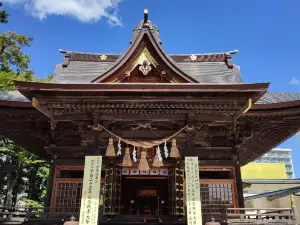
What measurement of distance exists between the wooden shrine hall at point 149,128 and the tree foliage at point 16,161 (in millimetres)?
13043

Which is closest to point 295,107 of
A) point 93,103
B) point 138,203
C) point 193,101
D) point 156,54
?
point 193,101

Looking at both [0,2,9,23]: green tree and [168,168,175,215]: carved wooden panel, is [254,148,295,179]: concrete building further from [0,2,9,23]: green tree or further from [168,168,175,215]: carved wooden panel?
[0,2,9,23]: green tree

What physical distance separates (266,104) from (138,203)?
36.8 ft

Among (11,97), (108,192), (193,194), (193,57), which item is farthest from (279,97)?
(11,97)

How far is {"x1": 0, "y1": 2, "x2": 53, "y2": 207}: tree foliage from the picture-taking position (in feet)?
80.4

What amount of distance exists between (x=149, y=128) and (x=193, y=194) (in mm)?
2948

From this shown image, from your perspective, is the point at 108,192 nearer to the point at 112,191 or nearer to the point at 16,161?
the point at 112,191

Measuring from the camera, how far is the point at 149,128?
1038 cm

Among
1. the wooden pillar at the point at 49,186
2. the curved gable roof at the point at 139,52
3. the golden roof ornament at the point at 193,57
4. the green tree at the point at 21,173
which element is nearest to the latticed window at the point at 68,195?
the wooden pillar at the point at 49,186

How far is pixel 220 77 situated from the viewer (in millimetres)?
13414

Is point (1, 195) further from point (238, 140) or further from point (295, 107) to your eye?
point (295, 107)

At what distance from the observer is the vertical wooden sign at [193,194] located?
8.14 m

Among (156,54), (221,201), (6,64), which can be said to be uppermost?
(6,64)

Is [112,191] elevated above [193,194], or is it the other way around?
[112,191]
